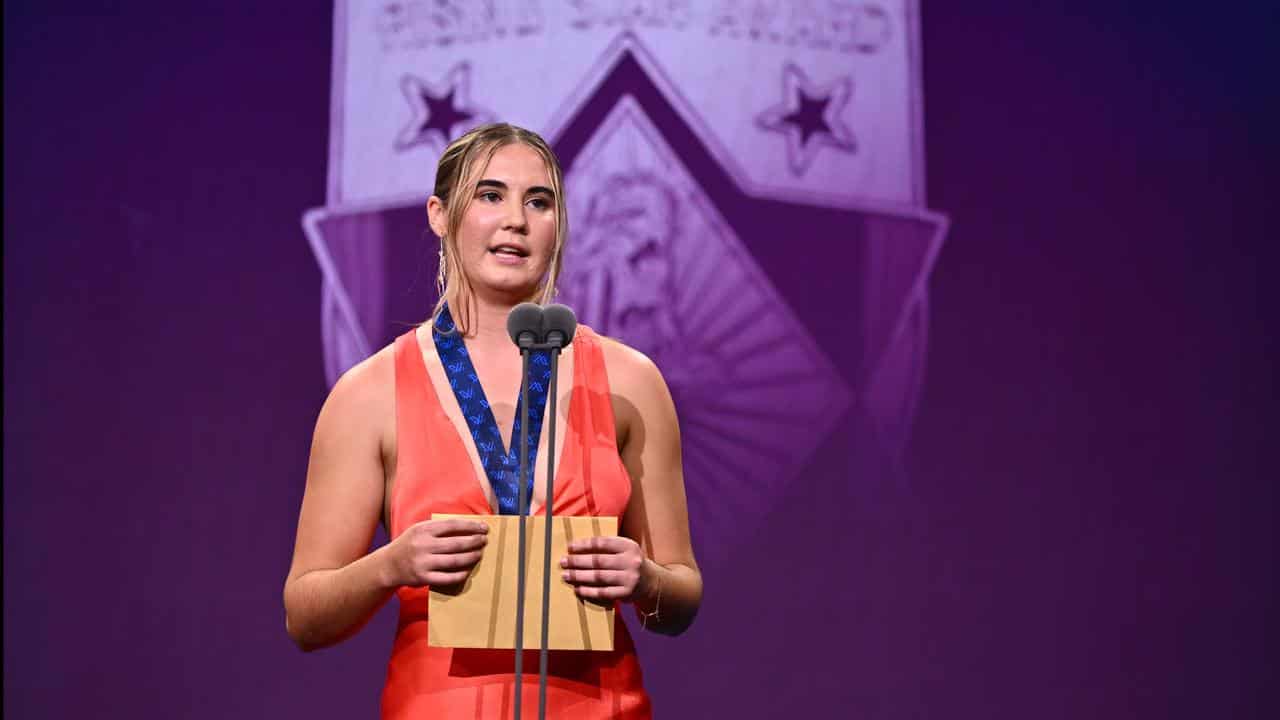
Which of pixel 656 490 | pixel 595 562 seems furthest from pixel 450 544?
pixel 656 490

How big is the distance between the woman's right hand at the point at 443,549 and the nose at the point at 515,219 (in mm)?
432

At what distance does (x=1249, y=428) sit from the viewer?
3.10m

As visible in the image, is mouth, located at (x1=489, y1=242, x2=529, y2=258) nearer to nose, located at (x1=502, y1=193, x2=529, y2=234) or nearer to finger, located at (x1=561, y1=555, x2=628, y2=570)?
nose, located at (x1=502, y1=193, x2=529, y2=234)

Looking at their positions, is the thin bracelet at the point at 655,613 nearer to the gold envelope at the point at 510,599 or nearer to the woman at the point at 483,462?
the woman at the point at 483,462

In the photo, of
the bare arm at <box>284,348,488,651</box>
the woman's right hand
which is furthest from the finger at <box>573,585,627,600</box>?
the bare arm at <box>284,348,488,651</box>

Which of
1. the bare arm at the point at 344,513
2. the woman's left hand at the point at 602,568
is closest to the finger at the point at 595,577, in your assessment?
the woman's left hand at the point at 602,568

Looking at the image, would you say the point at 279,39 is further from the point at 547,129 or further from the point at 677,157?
the point at 677,157

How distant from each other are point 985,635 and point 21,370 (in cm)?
251

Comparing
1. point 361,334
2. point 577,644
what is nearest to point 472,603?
point 577,644

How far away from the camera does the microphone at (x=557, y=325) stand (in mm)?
1301

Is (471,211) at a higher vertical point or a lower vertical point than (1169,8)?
lower

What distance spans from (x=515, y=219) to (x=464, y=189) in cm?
9

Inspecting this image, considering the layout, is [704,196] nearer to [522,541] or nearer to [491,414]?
[491,414]

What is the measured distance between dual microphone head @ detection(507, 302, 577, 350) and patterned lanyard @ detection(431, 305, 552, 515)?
0.18m
